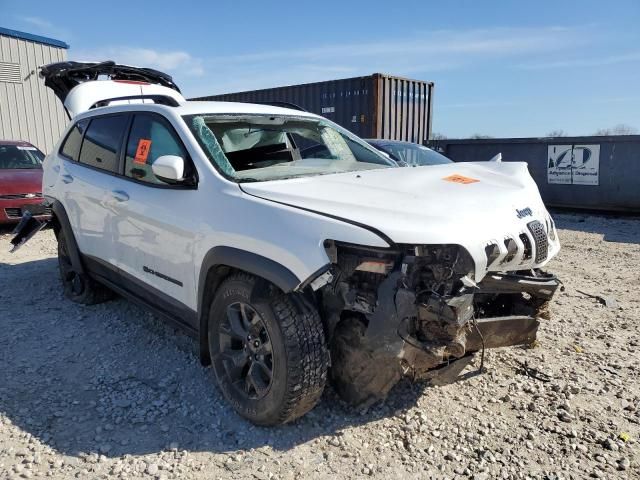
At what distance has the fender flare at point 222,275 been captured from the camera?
2.43 metres

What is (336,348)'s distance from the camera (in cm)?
269

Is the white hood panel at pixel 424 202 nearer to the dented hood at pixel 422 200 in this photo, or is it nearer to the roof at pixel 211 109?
the dented hood at pixel 422 200

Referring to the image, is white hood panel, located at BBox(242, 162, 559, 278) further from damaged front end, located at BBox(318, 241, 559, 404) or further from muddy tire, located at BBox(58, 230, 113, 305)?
muddy tire, located at BBox(58, 230, 113, 305)

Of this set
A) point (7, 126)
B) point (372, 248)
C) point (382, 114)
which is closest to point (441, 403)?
point (372, 248)

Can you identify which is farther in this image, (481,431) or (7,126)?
(7,126)

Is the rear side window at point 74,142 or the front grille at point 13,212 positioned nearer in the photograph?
the rear side window at point 74,142

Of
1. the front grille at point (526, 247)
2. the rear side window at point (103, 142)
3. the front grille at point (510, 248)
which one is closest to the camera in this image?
the front grille at point (510, 248)

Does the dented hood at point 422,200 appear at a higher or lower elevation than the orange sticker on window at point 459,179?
lower

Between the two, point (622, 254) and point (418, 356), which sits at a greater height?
point (418, 356)

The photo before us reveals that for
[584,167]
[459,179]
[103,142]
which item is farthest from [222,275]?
[584,167]

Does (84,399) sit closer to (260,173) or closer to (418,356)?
(260,173)

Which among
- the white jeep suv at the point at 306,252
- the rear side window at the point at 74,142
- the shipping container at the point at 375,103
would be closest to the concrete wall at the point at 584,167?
the shipping container at the point at 375,103

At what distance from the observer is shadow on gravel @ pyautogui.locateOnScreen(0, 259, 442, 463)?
2707mm

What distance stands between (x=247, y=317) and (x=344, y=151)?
69.5 inches
